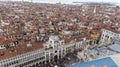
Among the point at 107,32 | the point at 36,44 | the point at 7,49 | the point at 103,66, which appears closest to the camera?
the point at 103,66

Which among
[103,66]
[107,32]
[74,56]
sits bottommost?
[74,56]

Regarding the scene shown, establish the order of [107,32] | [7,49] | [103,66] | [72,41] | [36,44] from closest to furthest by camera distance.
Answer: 1. [103,66]
2. [7,49]
3. [36,44]
4. [72,41]
5. [107,32]

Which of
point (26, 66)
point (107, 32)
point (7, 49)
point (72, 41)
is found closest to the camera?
point (26, 66)

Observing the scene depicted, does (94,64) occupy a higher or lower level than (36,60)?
higher

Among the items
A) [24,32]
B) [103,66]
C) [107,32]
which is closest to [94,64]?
[103,66]

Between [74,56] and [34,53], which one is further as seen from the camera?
[74,56]

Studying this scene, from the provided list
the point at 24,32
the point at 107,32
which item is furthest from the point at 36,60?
the point at 107,32

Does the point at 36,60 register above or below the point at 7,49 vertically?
below

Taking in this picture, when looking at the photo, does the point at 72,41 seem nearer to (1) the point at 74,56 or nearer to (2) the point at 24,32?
(1) the point at 74,56

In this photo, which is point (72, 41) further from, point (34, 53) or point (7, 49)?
point (7, 49)
